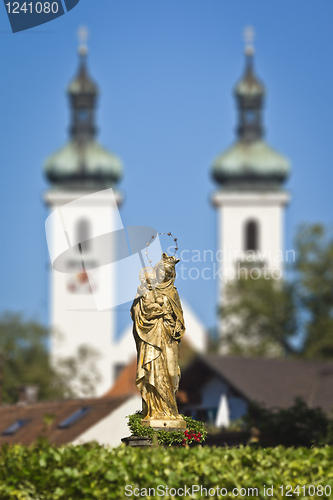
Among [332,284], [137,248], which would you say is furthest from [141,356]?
[332,284]

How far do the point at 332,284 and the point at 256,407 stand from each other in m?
52.9

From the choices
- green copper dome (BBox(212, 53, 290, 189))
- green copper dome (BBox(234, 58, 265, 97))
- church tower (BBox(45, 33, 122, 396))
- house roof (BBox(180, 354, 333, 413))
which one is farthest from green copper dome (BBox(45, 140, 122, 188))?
house roof (BBox(180, 354, 333, 413))

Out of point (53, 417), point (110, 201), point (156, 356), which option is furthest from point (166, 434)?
point (110, 201)

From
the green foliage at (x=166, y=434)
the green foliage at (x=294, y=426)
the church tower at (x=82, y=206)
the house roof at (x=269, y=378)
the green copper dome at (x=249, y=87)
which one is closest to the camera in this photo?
the green foliage at (x=166, y=434)

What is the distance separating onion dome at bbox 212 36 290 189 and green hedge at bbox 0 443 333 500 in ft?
326

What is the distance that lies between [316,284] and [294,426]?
54403 mm

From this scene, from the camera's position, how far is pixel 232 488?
14.2 metres

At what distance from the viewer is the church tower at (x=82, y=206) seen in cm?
10983

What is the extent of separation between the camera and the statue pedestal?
1694 centimetres

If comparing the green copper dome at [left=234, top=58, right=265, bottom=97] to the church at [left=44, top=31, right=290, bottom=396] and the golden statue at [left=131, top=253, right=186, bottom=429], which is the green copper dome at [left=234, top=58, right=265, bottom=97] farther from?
the golden statue at [left=131, top=253, right=186, bottom=429]

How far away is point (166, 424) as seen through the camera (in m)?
17.0

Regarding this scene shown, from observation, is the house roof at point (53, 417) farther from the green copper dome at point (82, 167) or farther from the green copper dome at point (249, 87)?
the green copper dome at point (249, 87)

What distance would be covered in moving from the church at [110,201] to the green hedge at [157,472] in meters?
90.1

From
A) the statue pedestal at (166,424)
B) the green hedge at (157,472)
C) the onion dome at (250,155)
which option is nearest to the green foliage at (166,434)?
the statue pedestal at (166,424)
